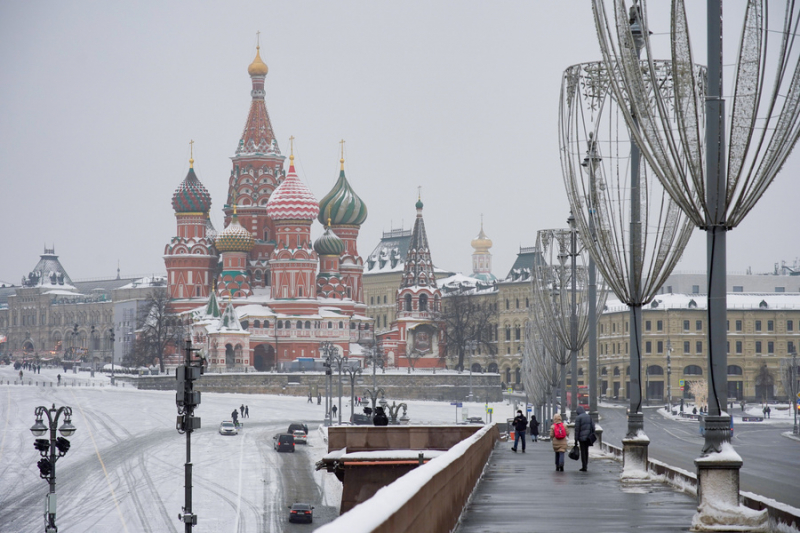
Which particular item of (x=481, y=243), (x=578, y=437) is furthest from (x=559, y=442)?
(x=481, y=243)

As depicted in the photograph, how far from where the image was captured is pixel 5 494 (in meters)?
47.4

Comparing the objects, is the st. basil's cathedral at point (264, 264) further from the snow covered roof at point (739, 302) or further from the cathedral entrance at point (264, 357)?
the snow covered roof at point (739, 302)

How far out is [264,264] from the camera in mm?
111750

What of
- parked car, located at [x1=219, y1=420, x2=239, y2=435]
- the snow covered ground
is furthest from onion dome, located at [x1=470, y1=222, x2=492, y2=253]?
parked car, located at [x1=219, y1=420, x2=239, y2=435]

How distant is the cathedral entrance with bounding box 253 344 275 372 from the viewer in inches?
4107

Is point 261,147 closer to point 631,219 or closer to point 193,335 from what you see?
point 193,335

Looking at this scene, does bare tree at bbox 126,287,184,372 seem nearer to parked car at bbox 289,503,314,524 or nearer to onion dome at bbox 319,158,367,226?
onion dome at bbox 319,158,367,226

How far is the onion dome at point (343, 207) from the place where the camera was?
119 m

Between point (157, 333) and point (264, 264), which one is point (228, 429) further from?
point (264, 264)

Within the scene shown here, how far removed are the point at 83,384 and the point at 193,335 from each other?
949 centimetres

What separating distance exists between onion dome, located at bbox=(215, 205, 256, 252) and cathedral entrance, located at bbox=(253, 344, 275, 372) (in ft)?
30.0

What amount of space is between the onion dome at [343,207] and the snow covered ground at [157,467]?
31.3 meters

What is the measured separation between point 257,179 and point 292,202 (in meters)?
7.18

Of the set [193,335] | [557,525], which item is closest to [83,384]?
[193,335]
